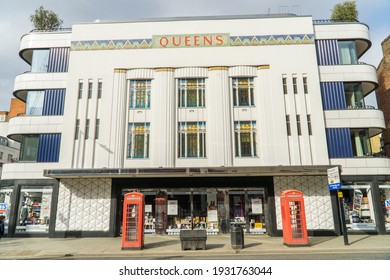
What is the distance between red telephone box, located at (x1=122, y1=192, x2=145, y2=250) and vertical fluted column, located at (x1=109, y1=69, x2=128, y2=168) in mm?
5312

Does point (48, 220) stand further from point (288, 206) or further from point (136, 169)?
point (288, 206)

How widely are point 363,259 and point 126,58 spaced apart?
18.4 meters

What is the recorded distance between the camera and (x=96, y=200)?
59.2 feet

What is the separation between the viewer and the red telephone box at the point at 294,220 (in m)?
13.3

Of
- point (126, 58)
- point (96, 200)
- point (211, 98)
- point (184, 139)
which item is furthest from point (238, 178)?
point (126, 58)

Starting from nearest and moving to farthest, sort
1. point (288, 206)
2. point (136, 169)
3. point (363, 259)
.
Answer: point (363, 259), point (288, 206), point (136, 169)

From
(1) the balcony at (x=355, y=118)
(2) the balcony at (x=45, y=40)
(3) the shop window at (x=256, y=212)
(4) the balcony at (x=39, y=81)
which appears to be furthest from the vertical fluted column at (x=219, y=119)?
(2) the balcony at (x=45, y=40)

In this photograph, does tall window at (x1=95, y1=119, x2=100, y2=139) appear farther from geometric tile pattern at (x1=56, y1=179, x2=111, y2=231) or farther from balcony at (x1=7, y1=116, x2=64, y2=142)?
geometric tile pattern at (x1=56, y1=179, x2=111, y2=231)

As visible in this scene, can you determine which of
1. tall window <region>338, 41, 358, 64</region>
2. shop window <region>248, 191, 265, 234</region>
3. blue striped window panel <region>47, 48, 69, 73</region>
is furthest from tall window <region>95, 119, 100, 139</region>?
tall window <region>338, 41, 358, 64</region>

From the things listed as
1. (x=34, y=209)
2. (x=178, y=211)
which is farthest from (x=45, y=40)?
(x=178, y=211)

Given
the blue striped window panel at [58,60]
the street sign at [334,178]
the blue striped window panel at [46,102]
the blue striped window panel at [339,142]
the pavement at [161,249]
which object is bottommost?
the pavement at [161,249]

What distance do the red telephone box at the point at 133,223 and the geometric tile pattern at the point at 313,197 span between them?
888 cm

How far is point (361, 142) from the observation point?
743 inches

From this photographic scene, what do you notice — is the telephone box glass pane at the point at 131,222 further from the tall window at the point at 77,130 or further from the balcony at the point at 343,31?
the balcony at the point at 343,31
